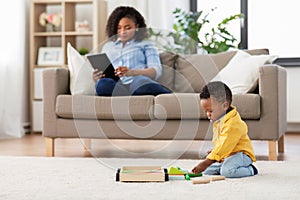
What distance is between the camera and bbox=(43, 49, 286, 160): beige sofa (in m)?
3.01

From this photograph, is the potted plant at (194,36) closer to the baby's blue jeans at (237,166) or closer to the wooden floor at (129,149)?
the wooden floor at (129,149)

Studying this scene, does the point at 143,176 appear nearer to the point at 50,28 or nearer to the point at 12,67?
the point at 12,67

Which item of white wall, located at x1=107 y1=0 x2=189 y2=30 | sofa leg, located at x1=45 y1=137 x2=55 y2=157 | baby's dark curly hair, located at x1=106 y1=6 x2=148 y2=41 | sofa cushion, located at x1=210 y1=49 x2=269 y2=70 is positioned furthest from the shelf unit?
sofa leg, located at x1=45 y1=137 x2=55 y2=157

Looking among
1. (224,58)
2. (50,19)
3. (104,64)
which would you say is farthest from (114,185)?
(50,19)

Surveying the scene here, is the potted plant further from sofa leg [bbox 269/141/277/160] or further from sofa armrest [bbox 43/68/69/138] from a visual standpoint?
sofa leg [bbox 269/141/277/160]

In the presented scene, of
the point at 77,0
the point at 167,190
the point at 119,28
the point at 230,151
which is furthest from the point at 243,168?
the point at 77,0

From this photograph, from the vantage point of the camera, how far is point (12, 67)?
475 centimetres

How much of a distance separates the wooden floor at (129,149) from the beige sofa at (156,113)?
178 millimetres

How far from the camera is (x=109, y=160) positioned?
2.93 metres

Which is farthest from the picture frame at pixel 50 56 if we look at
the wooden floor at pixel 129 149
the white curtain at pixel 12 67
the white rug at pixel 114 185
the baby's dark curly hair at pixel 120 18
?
the white rug at pixel 114 185

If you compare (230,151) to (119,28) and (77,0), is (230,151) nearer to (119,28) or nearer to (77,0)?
(119,28)

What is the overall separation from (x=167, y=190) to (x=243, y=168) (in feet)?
1.54

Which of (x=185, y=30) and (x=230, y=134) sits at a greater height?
(x=185, y=30)

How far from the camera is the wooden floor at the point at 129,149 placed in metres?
3.34
